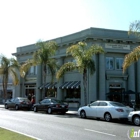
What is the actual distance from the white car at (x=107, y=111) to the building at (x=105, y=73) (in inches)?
405

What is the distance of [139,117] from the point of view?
1557cm

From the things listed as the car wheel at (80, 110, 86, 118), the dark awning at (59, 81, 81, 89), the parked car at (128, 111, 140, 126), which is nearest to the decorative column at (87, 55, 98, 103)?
the dark awning at (59, 81, 81, 89)

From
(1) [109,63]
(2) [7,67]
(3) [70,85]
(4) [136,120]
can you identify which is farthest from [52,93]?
(4) [136,120]

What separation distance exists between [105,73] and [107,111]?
543 inches

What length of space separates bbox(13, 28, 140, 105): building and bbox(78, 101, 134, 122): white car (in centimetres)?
1030

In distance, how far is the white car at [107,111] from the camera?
17.5m

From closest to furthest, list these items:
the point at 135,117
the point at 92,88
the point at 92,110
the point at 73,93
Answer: the point at 135,117, the point at 92,110, the point at 92,88, the point at 73,93

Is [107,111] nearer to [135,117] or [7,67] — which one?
[135,117]

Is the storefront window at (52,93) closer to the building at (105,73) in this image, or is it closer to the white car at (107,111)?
the building at (105,73)

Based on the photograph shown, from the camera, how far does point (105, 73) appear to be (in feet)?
104

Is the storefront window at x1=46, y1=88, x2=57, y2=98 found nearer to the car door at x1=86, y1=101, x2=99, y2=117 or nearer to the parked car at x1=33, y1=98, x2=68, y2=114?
the parked car at x1=33, y1=98, x2=68, y2=114

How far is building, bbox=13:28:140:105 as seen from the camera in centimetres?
3081

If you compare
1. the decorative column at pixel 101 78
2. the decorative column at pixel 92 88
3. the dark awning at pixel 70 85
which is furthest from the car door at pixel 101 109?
the dark awning at pixel 70 85

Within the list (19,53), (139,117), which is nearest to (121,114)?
(139,117)
